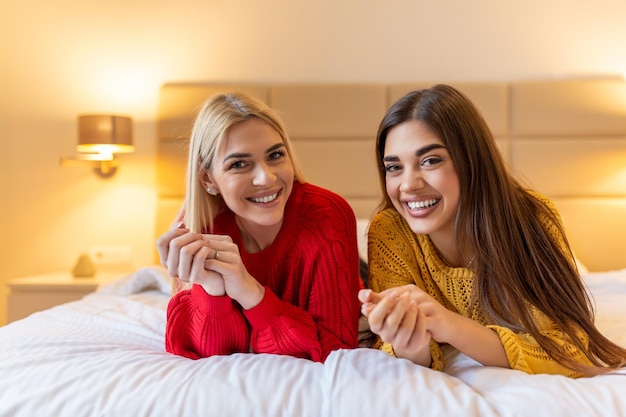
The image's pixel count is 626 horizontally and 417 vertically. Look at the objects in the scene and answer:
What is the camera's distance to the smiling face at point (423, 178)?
1216 millimetres

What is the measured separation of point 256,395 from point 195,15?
251 centimetres

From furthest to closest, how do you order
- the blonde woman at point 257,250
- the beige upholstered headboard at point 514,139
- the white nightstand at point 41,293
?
the beige upholstered headboard at point 514,139, the white nightstand at point 41,293, the blonde woman at point 257,250

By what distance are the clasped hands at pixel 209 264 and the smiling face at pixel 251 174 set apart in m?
0.14

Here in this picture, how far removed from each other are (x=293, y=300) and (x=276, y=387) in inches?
15.4

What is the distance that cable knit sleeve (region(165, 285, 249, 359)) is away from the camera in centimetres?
121

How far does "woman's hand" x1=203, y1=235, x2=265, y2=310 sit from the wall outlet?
2.01 metres

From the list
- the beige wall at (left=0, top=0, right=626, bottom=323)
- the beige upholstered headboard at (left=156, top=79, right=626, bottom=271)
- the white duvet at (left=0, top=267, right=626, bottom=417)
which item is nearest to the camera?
the white duvet at (left=0, top=267, right=626, bottom=417)

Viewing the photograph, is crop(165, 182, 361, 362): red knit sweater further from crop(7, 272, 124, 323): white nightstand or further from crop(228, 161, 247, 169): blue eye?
crop(7, 272, 124, 323): white nightstand

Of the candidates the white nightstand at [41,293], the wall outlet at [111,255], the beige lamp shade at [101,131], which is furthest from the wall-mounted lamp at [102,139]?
the white nightstand at [41,293]

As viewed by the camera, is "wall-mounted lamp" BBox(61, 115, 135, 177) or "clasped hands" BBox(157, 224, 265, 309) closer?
"clasped hands" BBox(157, 224, 265, 309)

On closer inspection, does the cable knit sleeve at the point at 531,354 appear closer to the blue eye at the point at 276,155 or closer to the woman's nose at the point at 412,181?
the woman's nose at the point at 412,181

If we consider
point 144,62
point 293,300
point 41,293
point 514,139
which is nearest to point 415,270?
point 293,300

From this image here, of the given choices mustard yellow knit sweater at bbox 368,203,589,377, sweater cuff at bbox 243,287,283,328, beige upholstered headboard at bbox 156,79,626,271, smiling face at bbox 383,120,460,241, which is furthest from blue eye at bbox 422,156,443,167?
beige upholstered headboard at bbox 156,79,626,271

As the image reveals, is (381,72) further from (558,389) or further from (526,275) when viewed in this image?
(558,389)
